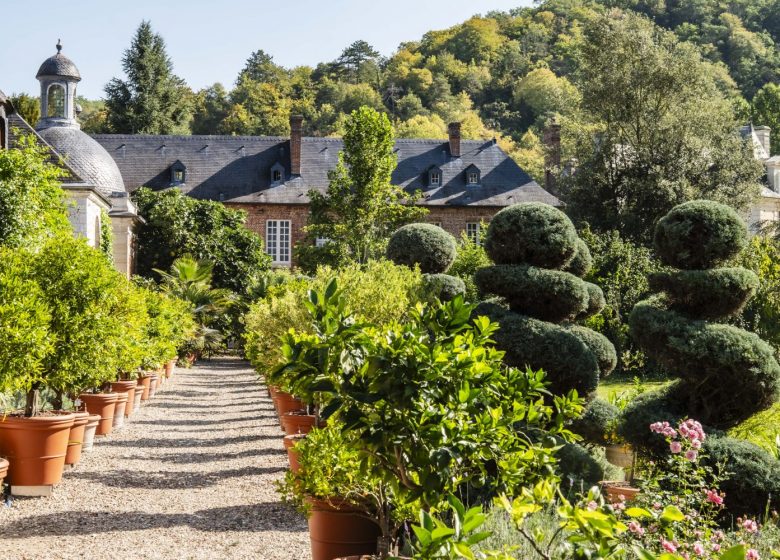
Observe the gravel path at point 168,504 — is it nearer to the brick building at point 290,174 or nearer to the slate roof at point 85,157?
the slate roof at point 85,157

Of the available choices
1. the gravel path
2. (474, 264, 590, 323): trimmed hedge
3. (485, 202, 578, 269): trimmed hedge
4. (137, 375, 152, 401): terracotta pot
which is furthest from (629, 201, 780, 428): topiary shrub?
(137, 375, 152, 401): terracotta pot

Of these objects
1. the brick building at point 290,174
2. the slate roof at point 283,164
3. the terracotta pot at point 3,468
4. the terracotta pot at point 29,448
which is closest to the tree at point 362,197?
the brick building at point 290,174

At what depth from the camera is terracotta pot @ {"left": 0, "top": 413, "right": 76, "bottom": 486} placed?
325 inches

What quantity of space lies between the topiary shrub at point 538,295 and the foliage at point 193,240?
25181 millimetres

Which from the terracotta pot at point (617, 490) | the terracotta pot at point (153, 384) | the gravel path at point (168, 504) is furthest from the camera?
the terracotta pot at point (153, 384)

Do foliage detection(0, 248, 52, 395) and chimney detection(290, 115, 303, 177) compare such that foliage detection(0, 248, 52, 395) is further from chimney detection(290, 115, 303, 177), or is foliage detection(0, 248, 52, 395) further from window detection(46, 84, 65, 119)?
chimney detection(290, 115, 303, 177)

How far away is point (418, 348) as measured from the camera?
401 cm

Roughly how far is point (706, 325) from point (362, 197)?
23.4 metres

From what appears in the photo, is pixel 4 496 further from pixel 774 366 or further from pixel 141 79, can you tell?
pixel 141 79

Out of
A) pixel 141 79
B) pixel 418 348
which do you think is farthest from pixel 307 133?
pixel 418 348

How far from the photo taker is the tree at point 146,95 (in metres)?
55.0

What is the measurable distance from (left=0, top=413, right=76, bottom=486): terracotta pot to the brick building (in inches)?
1266

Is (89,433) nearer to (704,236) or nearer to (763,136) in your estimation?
(704,236)

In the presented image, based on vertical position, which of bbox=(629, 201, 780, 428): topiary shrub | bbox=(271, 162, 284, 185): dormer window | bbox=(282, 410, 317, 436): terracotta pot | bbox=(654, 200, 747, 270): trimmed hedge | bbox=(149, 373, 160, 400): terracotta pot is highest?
bbox=(271, 162, 284, 185): dormer window
